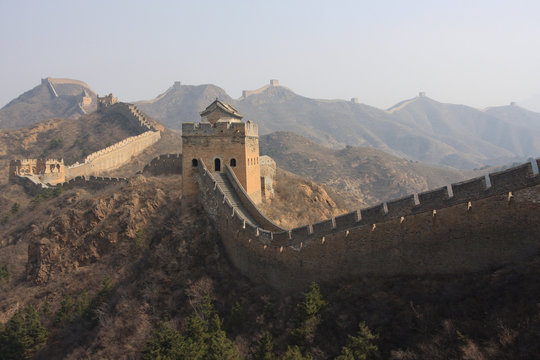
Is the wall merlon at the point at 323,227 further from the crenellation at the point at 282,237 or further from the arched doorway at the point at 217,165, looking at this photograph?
the arched doorway at the point at 217,165

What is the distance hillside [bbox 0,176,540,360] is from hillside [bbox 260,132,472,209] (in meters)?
43.6

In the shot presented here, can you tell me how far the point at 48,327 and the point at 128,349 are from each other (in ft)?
21.2

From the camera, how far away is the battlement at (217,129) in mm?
21672

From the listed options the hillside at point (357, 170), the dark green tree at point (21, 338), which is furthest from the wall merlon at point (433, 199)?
the hillside at point (357, 170)

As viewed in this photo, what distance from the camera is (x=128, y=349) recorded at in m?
15.7

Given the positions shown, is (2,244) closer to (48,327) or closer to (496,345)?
(48,327)

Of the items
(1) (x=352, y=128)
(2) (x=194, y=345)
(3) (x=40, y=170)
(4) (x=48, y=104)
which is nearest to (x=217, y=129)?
(2) (x=194, y=345)

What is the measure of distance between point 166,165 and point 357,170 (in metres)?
48.2

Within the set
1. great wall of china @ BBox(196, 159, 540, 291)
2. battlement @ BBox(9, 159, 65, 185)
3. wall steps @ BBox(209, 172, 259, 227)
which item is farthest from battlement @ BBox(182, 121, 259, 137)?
battlement @ BBox(9, 159, 65, 185)

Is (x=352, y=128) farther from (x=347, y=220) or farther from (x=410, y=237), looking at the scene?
(x=410, y=237)

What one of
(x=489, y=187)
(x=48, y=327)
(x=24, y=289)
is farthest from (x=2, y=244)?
(x=489, y=187)

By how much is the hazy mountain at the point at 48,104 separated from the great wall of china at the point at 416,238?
127m

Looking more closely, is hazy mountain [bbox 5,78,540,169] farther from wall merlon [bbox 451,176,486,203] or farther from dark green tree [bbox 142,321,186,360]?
wall merlon [bbox 451,176,486,203]

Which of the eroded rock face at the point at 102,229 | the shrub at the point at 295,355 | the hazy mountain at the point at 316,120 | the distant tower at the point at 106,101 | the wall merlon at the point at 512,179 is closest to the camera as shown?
the wall merlon at the point at 512,179
